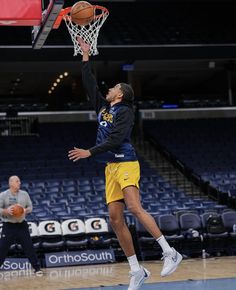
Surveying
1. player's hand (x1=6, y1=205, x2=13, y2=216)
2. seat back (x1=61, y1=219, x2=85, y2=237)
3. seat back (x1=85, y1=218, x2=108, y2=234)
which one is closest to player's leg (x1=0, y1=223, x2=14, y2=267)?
player's hand (x1=6, y1=205, x2=13, y2=216)

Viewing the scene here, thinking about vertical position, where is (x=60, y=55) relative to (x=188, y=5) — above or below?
below

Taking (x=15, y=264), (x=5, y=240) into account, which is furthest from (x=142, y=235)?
(x=5, y=240)

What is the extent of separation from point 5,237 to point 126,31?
36.1 feet

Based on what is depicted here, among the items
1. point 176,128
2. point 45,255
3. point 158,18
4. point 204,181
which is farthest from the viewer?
point 176,128

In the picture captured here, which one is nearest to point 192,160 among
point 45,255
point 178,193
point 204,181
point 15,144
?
point 204,181

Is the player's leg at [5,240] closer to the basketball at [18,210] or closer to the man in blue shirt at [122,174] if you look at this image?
the basketball at [18,210]

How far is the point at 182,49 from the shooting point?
19156 mm

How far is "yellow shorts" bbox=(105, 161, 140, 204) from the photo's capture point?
5.71 metres

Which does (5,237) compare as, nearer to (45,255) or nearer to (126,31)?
(45,255)

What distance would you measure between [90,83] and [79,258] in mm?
6376

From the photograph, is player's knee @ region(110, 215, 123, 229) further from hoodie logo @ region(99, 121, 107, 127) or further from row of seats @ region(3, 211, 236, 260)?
row of seats @ region(3, 211, 236, 260)

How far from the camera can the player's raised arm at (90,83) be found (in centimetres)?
594

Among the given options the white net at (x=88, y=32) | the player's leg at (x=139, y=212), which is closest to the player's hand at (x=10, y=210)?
the white net at (x=88, y=32)

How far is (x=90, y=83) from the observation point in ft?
19.5
